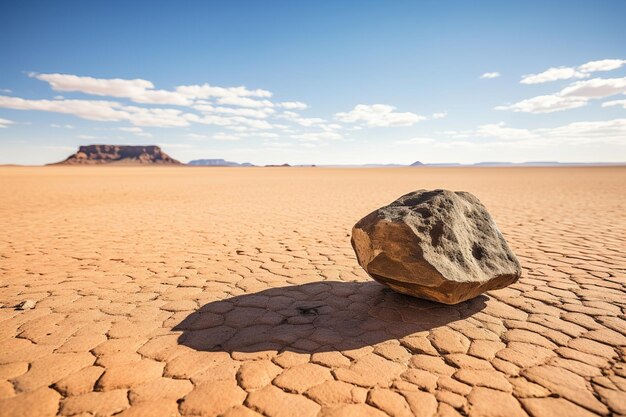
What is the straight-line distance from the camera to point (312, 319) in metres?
2.64

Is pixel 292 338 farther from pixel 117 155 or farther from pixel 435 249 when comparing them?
pixel 117 155

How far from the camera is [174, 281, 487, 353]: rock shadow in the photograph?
2.29 metres

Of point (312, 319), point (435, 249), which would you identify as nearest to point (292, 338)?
point (312, 319)

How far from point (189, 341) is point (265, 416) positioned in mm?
925

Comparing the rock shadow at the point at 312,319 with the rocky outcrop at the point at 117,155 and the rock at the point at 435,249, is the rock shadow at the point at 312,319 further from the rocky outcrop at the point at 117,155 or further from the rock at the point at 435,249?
the rocky outcrop at the point at 117,155

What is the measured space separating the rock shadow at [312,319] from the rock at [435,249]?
0.20 metres

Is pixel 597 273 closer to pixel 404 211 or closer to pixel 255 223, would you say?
pixel 404 211

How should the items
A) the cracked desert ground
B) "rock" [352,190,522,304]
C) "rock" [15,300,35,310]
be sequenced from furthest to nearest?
"rock" [15,300,35,310]
"rock" [352,190,522,304]
the cracked desert ground

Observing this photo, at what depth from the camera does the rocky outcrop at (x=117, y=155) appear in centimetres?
13425

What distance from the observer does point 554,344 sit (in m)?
2.22

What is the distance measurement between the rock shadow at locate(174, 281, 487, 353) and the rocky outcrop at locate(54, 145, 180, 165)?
14897 cm

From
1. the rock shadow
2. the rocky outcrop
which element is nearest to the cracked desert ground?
the rock shadow

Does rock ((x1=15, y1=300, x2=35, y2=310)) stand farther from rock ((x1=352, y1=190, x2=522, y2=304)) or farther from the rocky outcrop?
the rocky outcrop

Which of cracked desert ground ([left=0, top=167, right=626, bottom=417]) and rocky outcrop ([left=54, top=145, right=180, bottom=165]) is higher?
rocky outcrop ([left=54, top=145, right=180, bottom=165])
